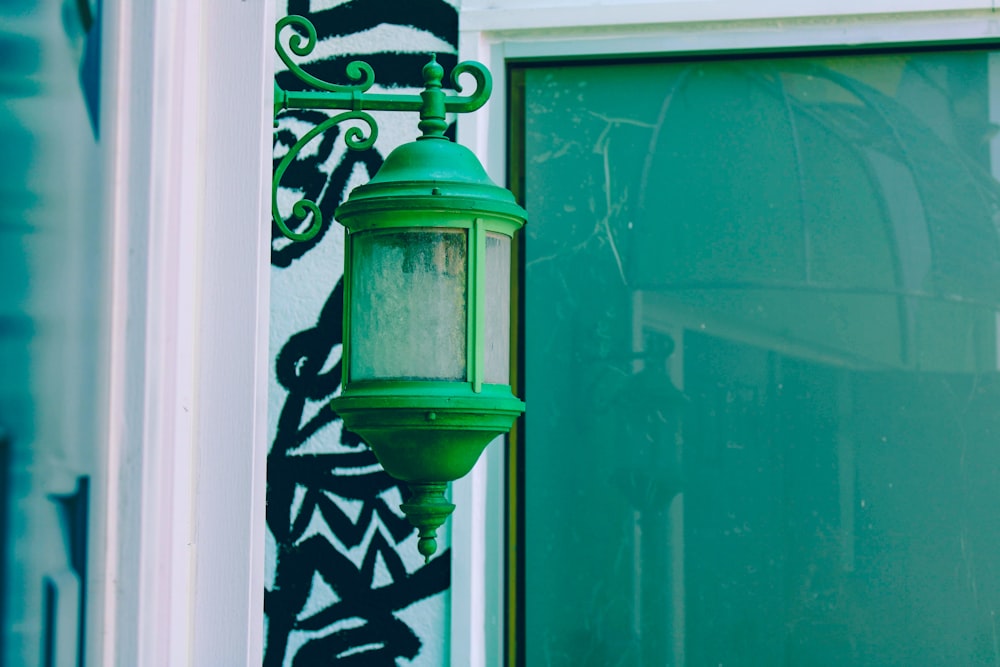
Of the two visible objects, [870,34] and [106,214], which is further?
[870,34]

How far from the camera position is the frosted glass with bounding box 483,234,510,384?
2303mm

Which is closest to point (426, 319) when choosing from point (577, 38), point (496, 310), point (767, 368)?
point (496, 310)

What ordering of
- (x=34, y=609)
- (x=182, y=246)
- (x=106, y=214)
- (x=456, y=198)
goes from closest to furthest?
(x=34, y=609)
(x=106, y=214)
(x=182, y=246)
(x=456, y=198)

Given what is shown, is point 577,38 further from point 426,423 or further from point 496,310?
point 426,423

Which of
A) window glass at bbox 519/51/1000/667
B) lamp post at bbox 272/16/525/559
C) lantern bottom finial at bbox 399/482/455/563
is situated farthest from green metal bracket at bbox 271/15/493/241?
window glass at bbox 519/51/1000/667

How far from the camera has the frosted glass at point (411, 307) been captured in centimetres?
222

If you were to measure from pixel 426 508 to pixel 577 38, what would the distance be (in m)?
1.64

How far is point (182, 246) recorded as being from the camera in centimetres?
190

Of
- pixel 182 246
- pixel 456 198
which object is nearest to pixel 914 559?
pixel 456 198

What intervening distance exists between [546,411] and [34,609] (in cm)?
201

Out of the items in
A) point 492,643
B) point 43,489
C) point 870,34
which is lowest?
point 492,643

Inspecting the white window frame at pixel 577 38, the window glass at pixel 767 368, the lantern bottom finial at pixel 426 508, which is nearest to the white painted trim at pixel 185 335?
the lantern bottom finial at pixel 426 508

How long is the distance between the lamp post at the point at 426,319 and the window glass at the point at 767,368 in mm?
1106

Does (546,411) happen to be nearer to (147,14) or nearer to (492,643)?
(492,643)
